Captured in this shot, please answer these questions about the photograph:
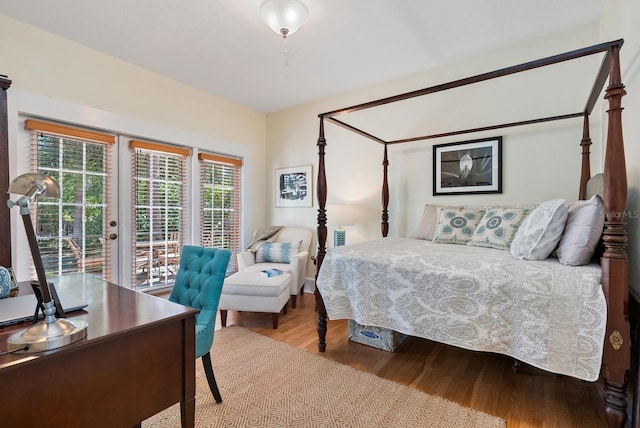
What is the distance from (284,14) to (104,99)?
6.94ft

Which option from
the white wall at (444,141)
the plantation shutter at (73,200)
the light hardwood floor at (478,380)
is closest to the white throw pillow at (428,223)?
the white wall at (444,141)

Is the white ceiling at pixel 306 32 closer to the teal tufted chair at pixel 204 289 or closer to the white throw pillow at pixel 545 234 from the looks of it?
the white throw pillow at pixel 545 234

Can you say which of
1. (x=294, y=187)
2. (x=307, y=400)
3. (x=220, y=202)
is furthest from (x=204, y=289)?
(x=294, y=187)

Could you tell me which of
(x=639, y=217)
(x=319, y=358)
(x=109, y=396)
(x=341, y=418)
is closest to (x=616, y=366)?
(x=639, y=217)

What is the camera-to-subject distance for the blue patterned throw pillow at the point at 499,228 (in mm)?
2346

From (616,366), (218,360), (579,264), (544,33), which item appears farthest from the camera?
(544,33)

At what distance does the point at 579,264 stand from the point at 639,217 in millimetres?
434

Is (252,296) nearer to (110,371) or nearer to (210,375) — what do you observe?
(210,375)

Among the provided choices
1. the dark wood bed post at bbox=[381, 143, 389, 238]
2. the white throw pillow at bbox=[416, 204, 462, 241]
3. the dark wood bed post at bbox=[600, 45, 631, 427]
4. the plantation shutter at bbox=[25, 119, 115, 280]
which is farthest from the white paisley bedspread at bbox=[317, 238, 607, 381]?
the plantation shutter at bbox=[25, 119, 115, 280]

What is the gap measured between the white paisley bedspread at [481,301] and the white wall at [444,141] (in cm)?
109

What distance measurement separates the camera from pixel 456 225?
9.03ft

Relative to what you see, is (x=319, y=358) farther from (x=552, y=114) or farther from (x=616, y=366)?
(x=552, y=114)

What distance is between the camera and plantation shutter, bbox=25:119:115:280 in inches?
107

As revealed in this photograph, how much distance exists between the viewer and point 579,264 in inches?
61.6
